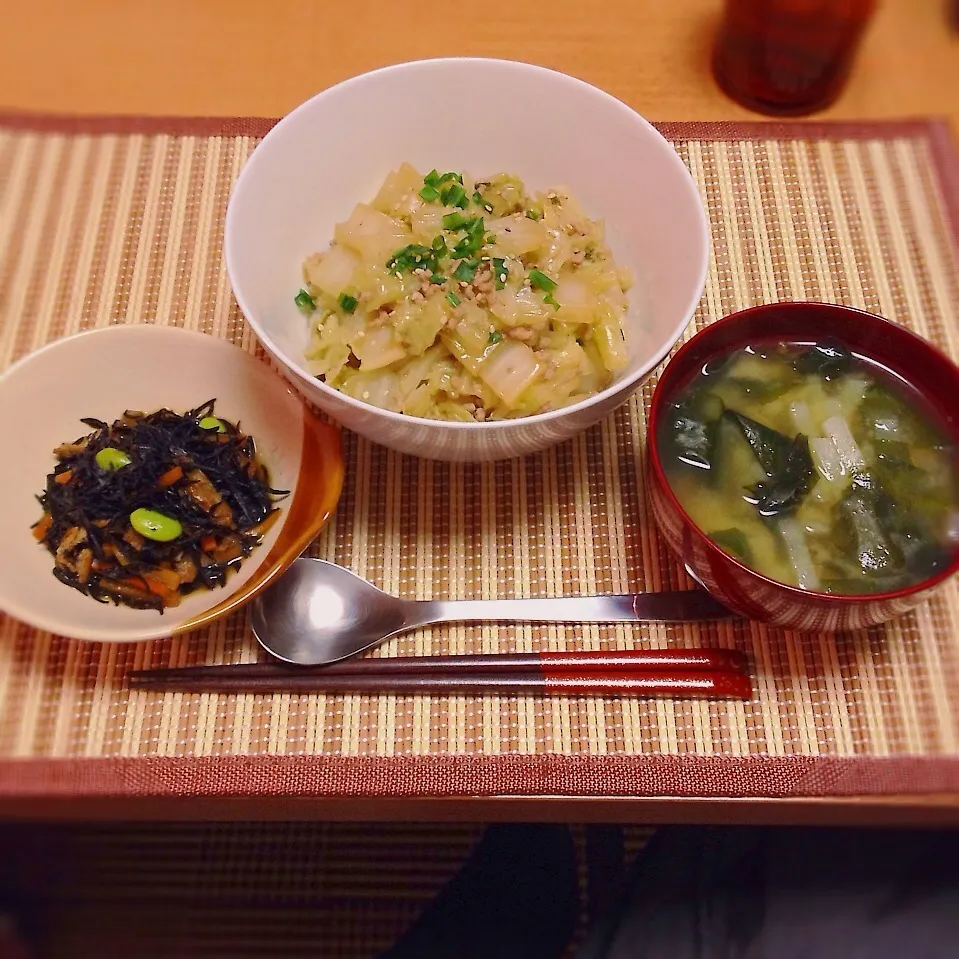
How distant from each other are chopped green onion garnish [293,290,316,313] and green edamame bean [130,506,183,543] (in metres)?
0.45

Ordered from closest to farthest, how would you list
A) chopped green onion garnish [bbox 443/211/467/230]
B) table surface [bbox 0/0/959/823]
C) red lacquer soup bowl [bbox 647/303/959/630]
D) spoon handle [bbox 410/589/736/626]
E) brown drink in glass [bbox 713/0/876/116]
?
1. red lacquer soup bowl [bbox 647/303/959/630]
2. spoon handle [bbox 410/589/736/626]
3. chopped green onion garnish [bbox 443/211/467/230]
4. brown drink in glass [bbox 713/0/876/116]
5. table surface [bbox 0/0/959/823]

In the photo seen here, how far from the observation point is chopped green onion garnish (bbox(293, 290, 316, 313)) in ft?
4.76

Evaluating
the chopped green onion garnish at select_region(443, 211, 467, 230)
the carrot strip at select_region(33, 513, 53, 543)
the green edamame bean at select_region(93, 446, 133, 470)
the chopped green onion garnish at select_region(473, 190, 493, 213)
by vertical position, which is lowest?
the carrot strip at select_region(33, 513, 53, 543)

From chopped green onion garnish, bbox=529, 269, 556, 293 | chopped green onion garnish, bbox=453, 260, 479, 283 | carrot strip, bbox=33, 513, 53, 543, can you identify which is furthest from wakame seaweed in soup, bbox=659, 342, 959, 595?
carrot strip, bbox=33, 513, 53, 543

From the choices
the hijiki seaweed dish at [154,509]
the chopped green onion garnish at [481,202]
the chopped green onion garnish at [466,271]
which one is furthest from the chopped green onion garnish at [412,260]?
the hijiki seaweed dish at [154,509]

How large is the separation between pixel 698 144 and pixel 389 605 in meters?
1.34

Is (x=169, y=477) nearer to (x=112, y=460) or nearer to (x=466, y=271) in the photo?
(x=112, y=460)

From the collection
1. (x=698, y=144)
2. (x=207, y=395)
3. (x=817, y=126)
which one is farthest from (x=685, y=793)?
(x=817, y=126)

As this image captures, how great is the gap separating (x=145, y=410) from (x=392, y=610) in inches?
24.4

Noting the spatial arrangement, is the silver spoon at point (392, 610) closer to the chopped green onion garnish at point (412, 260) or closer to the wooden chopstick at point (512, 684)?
the wooden chopstick at point (512, 684)

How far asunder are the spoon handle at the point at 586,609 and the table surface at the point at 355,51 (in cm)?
128

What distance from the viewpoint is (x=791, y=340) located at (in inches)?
53.4

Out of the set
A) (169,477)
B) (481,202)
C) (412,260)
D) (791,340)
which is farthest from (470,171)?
(169,477)

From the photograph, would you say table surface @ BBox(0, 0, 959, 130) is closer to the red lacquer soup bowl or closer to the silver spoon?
the red lacquer soup bowl
